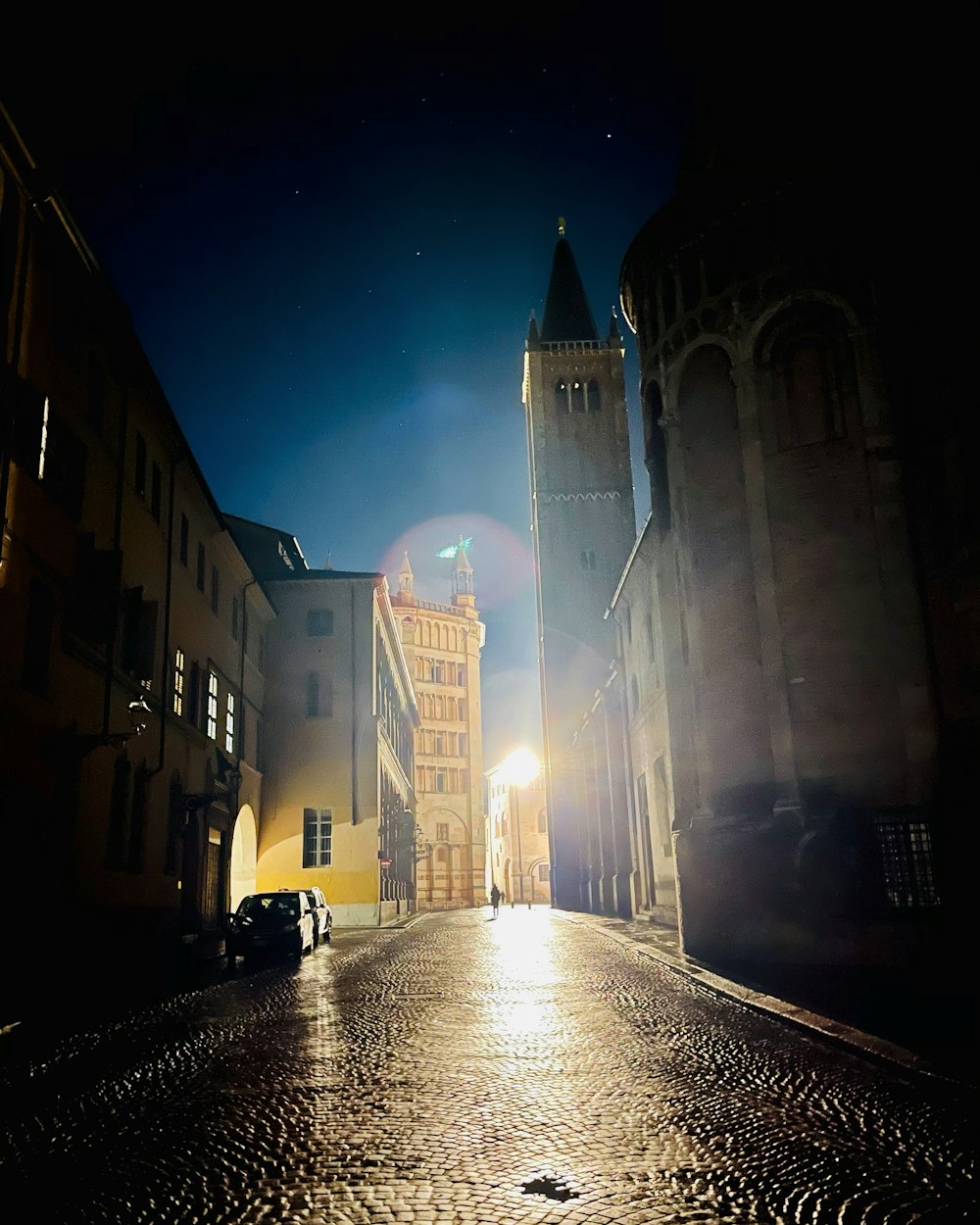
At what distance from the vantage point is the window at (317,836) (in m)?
35.2

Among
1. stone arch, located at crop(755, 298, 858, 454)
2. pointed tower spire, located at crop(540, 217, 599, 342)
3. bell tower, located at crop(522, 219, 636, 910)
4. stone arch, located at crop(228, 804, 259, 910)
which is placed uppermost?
pointed tower spire, located at crop(540, 217, 599, 342)

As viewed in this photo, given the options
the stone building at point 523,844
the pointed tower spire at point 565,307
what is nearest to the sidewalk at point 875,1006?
the pointed tower spire at point 565,307

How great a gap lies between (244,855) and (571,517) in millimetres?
34390

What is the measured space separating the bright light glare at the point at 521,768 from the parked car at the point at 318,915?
227 ft

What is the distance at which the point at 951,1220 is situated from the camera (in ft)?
14.4

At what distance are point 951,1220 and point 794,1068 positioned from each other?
3638mm

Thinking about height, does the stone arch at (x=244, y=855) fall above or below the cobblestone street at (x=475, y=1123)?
above

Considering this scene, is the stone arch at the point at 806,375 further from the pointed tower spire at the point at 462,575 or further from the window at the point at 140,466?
the pointed tower spire at the point at 462,575

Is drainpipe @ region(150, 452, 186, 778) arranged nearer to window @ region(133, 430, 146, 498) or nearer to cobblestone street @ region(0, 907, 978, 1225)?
window @ region(133, 430, 146, 498)

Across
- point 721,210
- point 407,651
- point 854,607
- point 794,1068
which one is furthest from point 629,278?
point 407,651

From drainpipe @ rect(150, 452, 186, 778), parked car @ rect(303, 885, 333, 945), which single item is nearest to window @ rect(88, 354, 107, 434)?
drainpipe @ rect(150, 452, 186, 778)

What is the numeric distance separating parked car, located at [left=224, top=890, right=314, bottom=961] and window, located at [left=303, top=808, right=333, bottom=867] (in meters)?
12.6

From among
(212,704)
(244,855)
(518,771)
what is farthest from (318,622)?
(518,771)

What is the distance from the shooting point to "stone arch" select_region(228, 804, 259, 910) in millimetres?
32719
